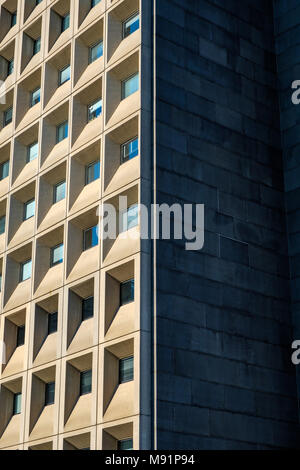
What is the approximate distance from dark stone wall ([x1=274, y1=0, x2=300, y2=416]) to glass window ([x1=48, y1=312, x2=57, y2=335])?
10.9 meters

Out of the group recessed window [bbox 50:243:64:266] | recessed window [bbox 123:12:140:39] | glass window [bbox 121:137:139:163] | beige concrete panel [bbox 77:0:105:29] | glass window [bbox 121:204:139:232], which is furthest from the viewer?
beige concrete panel [bbox 77:0:105:29]

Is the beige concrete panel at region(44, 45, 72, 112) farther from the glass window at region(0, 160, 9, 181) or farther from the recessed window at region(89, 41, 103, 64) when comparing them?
the glass window at region(0, 160, 9, 181)

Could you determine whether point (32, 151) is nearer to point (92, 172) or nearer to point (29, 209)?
point (29, 209)

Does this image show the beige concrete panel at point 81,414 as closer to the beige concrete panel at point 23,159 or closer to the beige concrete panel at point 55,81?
the beige concrete panel at point 23,159

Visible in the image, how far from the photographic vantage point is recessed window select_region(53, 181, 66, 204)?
3969cm

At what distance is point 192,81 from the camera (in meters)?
36.2

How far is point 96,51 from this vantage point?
1599 inches

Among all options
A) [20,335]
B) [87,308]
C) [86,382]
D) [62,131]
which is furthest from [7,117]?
[86,382]

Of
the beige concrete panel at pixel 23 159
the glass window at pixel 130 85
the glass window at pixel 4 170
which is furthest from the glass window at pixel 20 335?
the glass window at pixel 130 85

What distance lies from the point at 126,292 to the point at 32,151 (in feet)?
41.3

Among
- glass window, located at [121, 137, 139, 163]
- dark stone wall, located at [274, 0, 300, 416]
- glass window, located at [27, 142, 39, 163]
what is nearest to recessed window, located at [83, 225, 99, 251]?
glass window, located at [121, 137, 139, 163]

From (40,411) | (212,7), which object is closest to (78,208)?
(40,411)

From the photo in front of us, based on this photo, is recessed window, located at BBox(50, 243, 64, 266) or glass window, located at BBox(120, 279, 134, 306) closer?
glass window, located at BBox(120, 279, 134, 306)

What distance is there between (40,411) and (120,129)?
514 inches
